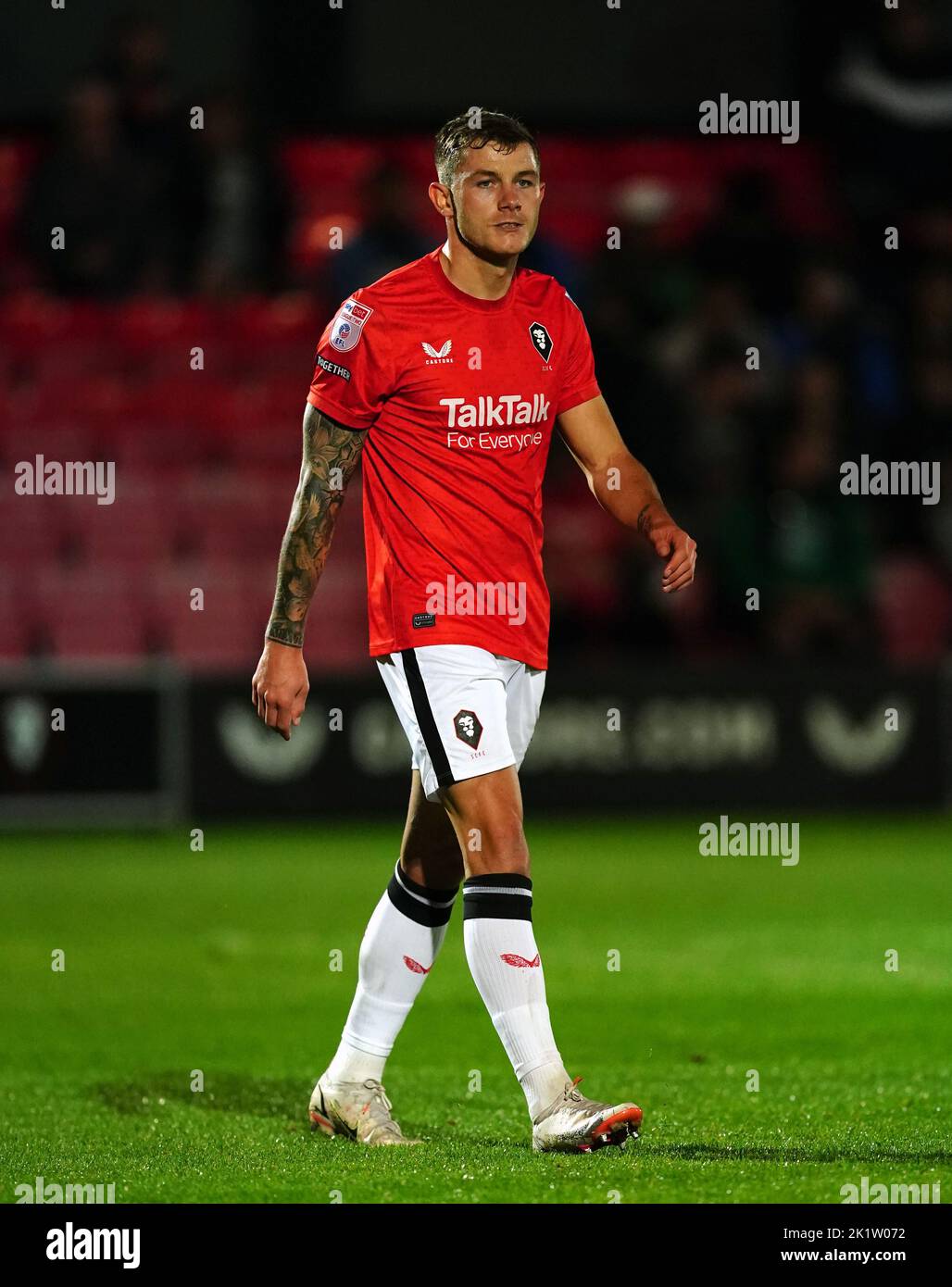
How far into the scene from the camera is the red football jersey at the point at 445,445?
5.04 meters

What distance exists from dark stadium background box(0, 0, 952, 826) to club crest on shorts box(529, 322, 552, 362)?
632 cm

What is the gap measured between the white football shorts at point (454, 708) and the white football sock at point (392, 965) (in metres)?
0.32

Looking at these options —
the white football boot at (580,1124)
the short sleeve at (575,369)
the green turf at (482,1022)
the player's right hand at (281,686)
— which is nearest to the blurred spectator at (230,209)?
the green turf at (482,1022)

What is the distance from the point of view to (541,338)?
17.1 feet

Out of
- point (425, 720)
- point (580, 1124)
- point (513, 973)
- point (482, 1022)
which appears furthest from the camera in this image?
point (482, 1022)

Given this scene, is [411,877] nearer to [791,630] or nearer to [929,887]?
[929,887]

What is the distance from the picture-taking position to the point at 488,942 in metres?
4.89

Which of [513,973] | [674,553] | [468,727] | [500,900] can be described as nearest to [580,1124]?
[513,973]

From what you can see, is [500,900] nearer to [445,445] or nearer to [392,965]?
[392,965]

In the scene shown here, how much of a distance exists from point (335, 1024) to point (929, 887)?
398 centimetres

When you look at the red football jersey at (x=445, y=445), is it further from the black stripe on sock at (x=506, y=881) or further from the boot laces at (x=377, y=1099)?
the boot laces at (x=377, y=1099)

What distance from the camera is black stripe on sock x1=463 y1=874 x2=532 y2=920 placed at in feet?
16.0

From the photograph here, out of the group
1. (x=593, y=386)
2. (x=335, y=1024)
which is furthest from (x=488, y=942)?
(x=335, y=1024)

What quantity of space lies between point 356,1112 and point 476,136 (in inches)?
92.6
